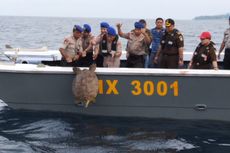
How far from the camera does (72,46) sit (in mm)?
8523

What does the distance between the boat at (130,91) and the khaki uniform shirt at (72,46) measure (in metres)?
0.53

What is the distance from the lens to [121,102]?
8.13 metres

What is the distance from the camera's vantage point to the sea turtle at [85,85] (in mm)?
7816

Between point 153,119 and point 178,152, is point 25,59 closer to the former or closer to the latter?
point 153,119

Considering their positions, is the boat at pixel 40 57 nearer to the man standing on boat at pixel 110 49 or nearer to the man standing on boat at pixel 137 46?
the man standing on boat at pixel 137 46

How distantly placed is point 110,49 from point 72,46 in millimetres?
661

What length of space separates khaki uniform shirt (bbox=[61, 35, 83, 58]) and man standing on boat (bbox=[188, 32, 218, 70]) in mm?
1962

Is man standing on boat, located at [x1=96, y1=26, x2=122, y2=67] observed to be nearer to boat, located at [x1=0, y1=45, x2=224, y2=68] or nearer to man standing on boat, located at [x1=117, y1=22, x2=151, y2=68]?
man standing on boat, located at [x1=117, y1=22, x2=151, y2=68]

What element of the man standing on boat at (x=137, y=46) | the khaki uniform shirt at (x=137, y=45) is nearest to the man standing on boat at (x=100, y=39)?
the man standing on boat at (x=137, y=46)

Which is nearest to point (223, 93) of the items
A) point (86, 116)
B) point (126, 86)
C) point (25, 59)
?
point (126, 86)

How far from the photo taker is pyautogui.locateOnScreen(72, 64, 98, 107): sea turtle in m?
7.82

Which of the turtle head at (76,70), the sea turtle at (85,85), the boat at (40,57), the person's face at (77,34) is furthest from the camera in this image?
the boat at (40,57)

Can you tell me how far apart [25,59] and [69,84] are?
1.57 metres

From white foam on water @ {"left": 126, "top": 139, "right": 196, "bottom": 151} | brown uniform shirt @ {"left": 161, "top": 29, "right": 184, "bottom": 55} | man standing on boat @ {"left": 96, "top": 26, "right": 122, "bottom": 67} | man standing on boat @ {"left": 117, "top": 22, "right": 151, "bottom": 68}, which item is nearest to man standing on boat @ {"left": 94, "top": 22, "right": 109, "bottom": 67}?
man standing on boat @ {"left": 96, "top": 26, "right": 122, "bottom": 67}
